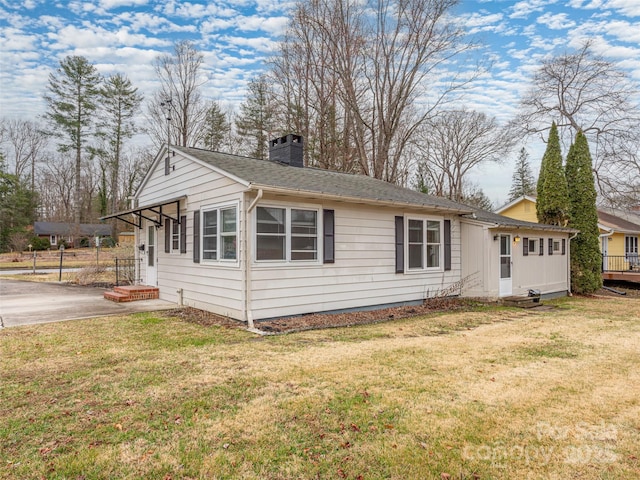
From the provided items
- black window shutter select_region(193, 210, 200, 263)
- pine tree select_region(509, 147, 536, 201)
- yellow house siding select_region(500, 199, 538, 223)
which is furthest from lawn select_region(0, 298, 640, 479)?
pine tree select_region(509, 147, 536, 201)

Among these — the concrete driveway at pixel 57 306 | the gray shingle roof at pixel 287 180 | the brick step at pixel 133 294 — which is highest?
the gray shingle roof at pixel 287 180

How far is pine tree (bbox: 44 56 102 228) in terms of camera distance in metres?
28.2

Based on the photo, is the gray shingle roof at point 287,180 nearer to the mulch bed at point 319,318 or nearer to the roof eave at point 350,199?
the roof eave at point 350,199

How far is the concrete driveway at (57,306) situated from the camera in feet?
24.7

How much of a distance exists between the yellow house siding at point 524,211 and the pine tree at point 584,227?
6596 millimetres

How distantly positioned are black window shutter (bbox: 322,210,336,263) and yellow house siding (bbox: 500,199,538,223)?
639 inches

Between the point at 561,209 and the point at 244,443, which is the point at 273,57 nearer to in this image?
the point at 561,209

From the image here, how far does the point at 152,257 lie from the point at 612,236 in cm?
2181

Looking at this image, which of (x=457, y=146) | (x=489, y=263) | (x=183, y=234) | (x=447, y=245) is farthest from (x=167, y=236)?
(x=457, y=146)

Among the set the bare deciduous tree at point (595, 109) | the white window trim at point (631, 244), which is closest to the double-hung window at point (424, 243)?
the bare deciduous tree at point (595, 109)

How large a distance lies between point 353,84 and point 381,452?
1710cm

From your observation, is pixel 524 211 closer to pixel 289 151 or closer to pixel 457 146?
pixel 457 146

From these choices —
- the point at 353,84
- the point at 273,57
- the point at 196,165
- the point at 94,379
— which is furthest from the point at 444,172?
the point at 94,379

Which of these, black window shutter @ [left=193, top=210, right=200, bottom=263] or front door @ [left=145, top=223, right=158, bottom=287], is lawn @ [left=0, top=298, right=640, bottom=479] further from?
front door @ [left=145, top=223, right=158, bottom=287]
